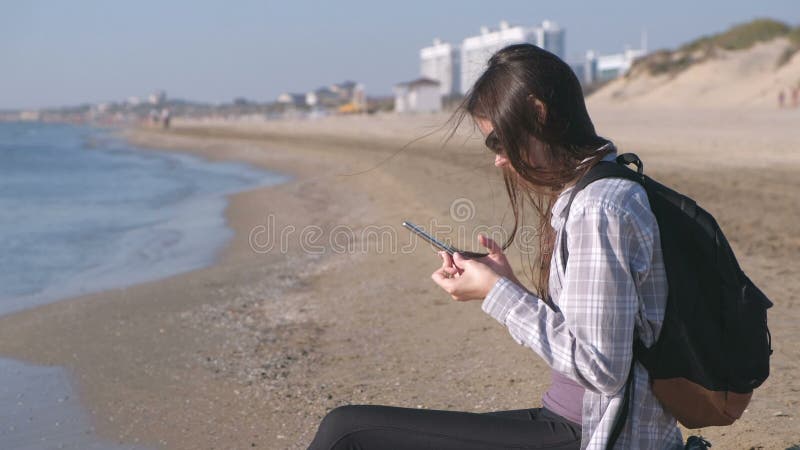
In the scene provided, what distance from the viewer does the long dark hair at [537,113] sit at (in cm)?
187

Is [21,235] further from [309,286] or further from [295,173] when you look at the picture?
[295,173]

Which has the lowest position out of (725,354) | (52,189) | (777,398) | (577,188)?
(52,189)

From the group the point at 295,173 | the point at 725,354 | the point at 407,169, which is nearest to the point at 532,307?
the point at 725,354

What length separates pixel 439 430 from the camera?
205cm

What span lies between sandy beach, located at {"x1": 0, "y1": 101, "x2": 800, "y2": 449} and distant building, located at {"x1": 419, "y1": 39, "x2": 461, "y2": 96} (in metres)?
73.6

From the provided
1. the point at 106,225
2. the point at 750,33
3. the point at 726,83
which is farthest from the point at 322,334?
the point at 750,33

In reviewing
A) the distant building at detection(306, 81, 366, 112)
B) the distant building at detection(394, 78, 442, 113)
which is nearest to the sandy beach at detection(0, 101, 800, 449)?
A: the distant building at detection(394, 78, 442, 113)

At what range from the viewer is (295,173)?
22125 millimetres

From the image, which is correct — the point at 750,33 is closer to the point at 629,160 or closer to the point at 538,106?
the point at 629,160


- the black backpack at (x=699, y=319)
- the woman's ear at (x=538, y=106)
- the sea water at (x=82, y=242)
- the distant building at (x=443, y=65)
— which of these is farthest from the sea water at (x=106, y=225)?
the distant building at (x=443, y=65)

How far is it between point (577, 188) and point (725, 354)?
17.8 inches

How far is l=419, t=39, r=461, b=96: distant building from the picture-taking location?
90.1 metres

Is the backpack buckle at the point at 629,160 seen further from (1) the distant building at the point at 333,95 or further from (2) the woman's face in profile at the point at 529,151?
(1) the distant building at the point at 333,95

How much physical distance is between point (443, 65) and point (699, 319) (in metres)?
102
